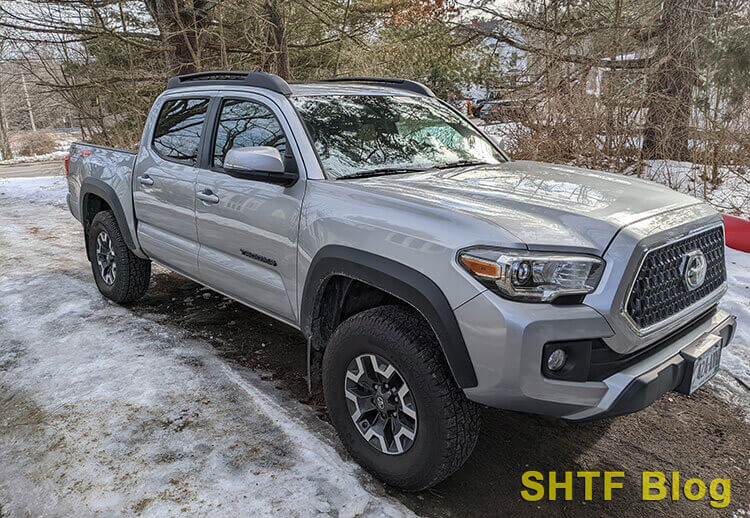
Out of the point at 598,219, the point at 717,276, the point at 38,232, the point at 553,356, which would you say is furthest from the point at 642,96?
the point at 38,232

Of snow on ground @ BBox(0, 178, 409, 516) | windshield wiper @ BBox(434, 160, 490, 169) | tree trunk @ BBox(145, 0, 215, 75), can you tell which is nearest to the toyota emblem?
windshield wiper @ BBox(434, 160, 490, 169)

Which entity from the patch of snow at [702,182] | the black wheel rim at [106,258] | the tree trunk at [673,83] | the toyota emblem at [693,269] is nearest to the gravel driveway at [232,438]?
the black wheel rim at [106,258]

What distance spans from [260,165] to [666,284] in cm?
204

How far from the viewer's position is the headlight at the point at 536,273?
216 cm

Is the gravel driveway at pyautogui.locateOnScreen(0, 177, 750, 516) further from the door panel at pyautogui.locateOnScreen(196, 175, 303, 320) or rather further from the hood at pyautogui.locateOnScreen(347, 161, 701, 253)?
the hood at pyautogui.locateOnScreen(347, 161, 701, 253)

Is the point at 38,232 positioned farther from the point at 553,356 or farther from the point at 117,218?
the point at 553,356

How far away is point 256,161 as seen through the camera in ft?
9.69

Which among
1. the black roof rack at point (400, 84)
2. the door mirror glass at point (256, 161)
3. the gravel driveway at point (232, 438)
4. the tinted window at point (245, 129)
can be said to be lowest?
the gravel driveway at point (232, 438)

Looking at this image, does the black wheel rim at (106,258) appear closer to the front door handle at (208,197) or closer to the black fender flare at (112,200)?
the black fender flare at (112,200)

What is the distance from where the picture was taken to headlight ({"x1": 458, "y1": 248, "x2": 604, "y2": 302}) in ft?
7.07

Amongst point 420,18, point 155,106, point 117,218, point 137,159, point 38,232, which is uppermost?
point 420,18

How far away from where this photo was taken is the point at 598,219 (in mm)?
2367

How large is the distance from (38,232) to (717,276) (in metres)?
8.84

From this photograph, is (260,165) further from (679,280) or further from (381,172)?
(679,280)
